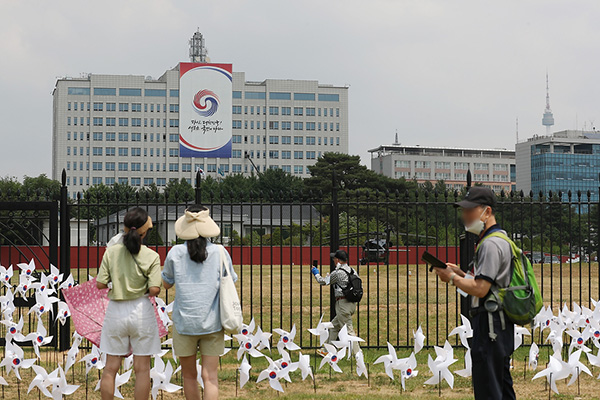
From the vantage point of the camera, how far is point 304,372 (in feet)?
24.1

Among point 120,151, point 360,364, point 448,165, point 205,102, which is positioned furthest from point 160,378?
point 448,165

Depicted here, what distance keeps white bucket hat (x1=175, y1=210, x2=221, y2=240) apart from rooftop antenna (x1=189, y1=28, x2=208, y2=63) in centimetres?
11894

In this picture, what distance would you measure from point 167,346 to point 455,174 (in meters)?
138

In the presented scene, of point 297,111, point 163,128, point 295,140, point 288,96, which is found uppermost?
point 288,96

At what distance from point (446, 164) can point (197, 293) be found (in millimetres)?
140006

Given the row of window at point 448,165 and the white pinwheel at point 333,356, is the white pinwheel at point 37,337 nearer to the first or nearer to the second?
the white pinwheel at point 333,356

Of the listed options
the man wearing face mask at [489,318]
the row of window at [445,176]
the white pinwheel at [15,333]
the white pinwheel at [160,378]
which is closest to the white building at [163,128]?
the row of window at [445,176]

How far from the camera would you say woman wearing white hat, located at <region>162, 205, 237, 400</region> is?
531 cm

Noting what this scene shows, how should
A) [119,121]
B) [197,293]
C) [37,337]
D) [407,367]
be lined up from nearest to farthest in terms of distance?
1. [197,293]
2. [407,367]
3. [37,337]
4. [119,121]

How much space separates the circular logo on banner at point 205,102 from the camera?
Answer: 8161 cm

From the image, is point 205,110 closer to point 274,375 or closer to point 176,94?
point 176,94

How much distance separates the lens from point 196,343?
5445 millimetres

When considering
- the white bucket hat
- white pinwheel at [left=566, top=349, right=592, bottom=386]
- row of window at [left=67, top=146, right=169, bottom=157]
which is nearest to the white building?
row of window at [left=67, top=146, right=169, bottom=157]

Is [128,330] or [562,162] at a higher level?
[562,162]
